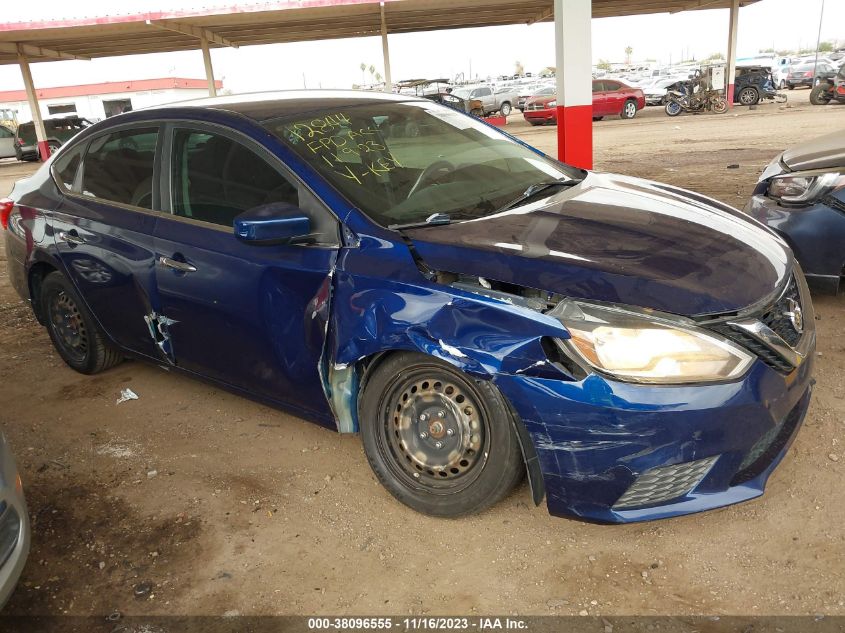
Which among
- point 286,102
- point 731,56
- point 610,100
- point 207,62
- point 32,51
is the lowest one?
point 610,100

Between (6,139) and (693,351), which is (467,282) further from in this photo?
(6,139)

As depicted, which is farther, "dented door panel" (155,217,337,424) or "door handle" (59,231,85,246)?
"door handle" (59,231,85,246)

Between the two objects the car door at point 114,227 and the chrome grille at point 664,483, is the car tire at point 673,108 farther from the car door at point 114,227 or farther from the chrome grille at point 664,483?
the chrome grille at point 664,483

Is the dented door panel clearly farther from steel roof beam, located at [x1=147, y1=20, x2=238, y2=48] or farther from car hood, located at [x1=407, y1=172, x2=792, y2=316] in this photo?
steel roof beam, located at [x1=147, y1=20, x2=238, y2=48]

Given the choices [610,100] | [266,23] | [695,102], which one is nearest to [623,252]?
[266,23]

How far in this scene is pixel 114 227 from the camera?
3461mm

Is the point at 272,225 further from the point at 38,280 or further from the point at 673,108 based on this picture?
the point at 673,108

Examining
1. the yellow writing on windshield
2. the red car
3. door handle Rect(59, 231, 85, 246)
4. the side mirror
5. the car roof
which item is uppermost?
the car roof

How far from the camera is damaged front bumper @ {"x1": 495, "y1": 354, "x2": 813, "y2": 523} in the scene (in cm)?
209

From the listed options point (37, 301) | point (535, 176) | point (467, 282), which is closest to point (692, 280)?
point (467, 282)

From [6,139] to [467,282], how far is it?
28.8 m

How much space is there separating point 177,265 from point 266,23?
67.4 feet

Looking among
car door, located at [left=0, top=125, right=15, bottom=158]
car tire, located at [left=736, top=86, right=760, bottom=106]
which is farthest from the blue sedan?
car tire, located at [left=736, top=86, right=760, bottom=106]

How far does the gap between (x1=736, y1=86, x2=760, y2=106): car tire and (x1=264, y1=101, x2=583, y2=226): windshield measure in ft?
87.6
